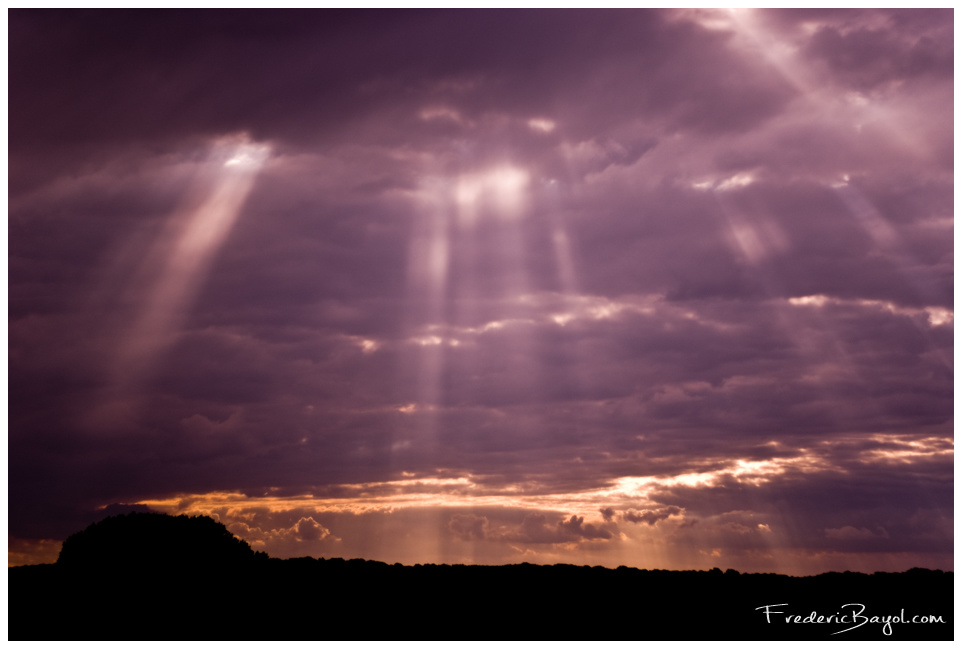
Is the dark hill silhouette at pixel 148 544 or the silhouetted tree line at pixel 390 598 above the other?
the dark hill silhouette at pixel 148 544

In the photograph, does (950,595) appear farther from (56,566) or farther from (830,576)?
(56,566)

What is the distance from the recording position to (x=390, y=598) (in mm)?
49844

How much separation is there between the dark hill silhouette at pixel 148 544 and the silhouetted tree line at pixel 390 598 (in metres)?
0.08

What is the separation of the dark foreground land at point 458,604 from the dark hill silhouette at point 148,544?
81 cm

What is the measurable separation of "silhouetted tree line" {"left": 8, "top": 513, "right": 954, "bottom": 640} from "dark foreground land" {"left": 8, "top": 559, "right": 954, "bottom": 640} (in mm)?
101

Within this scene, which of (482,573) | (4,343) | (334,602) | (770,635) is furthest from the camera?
(482,573)

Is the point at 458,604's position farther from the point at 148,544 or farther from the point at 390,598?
the point at 148,544

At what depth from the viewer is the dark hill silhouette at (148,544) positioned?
180 feet

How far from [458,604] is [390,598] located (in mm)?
4152

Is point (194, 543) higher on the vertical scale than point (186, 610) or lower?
higher

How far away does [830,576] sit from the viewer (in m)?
54.0

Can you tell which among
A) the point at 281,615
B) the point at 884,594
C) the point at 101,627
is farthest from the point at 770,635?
the point at 101,627

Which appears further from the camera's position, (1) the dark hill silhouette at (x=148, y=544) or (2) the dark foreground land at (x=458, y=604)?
(1) the dark hill silhouette at (x=148, y=544)

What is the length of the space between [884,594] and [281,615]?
3352cm
